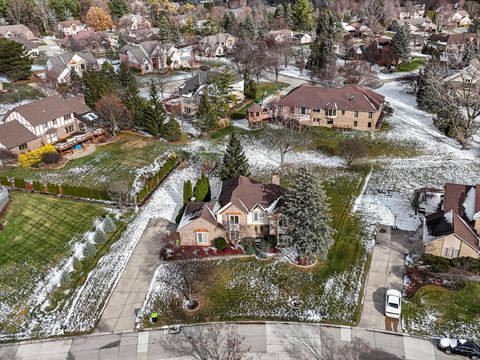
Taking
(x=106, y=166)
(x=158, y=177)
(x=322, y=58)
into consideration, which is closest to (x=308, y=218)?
(x=158, y=177)

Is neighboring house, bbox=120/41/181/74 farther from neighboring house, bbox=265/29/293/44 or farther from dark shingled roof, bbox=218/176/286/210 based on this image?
dark shingled roof, bbox=218/176/286/210

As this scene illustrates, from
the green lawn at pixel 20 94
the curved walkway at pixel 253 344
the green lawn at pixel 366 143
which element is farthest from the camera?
the green lawn at pixel 20 94

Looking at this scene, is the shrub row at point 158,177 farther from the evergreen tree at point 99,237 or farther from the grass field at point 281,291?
the grass field at point 281,291

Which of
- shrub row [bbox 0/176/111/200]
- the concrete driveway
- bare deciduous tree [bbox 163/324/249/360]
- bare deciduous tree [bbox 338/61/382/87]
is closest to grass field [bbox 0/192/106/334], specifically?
shrub row [bbox 0/176/111/200]

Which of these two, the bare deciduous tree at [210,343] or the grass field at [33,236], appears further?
the grass field at [33,236]

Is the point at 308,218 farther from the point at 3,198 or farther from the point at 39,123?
the point at 39,123

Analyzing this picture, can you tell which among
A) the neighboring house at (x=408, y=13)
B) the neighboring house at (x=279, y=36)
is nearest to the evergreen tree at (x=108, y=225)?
the neighboring house at (x=279, y=36)
